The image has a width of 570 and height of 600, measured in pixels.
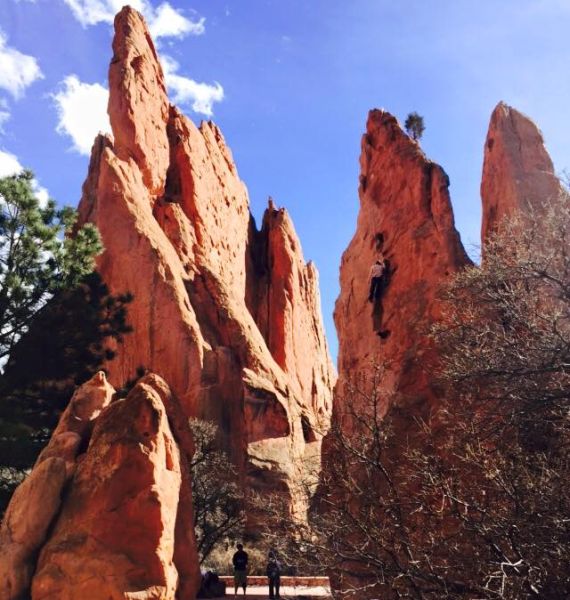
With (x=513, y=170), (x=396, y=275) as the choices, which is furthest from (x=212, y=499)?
(x=513, y=170)

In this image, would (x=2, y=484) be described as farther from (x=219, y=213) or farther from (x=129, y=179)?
(x=219, y=213)

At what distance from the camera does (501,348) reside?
10312 mm

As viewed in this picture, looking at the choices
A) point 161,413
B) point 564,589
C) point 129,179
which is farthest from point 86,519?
point 129,179

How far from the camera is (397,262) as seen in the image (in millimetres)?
23047

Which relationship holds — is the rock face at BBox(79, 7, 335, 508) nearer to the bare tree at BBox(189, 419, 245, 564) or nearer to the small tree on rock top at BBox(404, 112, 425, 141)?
the bare tree at BBox(189, 419, 245, 564)

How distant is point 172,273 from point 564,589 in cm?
2609

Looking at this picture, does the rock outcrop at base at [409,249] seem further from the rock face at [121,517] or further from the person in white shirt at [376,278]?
the rock face at [121,517]

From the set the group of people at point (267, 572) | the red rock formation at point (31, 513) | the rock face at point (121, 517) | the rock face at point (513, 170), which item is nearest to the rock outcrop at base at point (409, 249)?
the rock face at point (513, 170)

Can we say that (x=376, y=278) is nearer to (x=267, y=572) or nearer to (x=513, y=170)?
(x=513, y=170)

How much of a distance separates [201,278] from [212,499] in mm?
16693

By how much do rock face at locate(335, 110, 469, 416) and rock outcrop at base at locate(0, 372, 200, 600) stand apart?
8.03m

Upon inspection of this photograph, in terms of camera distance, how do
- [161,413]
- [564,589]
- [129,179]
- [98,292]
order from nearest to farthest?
[564,589]
[161,413]
[98,292]
[129,179]

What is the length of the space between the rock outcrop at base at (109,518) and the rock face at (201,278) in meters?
17.3

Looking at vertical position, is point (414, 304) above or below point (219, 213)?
below
